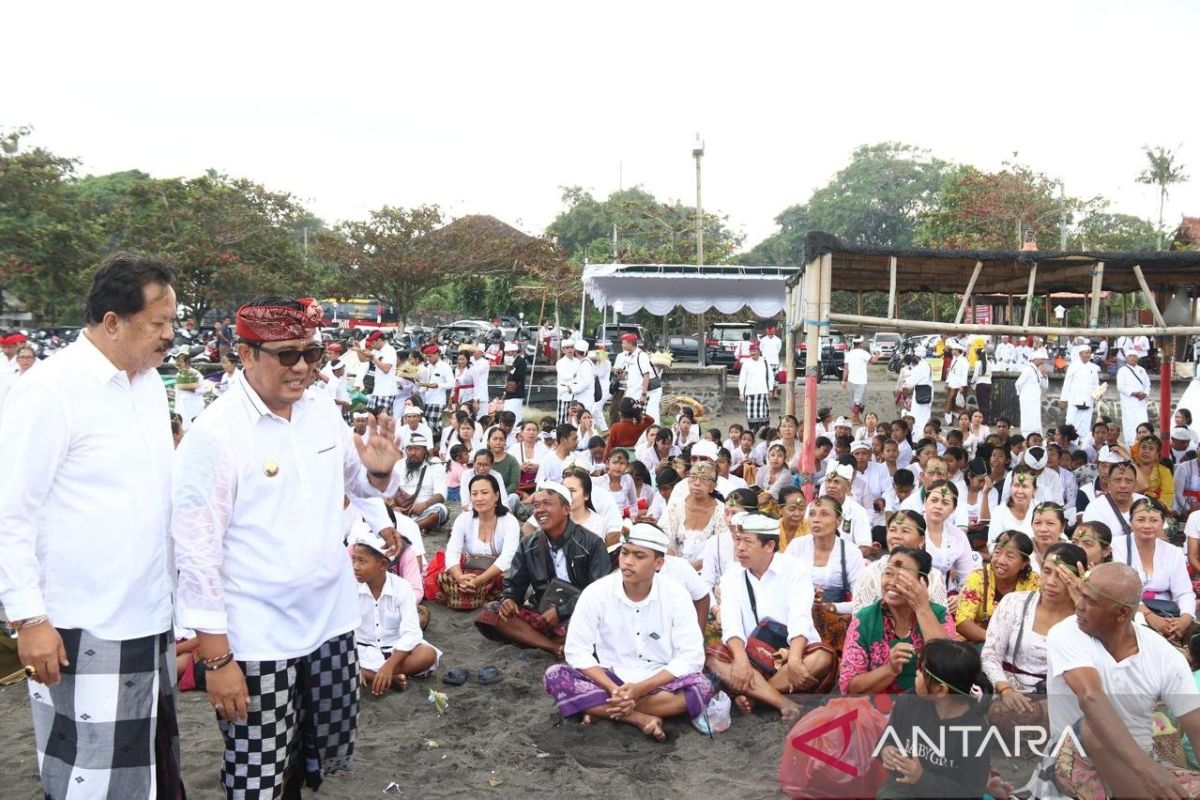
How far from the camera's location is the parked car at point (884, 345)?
2986 cm

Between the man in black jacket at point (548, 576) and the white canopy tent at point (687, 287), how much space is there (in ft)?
38.9

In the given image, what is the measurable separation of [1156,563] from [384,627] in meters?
4.58

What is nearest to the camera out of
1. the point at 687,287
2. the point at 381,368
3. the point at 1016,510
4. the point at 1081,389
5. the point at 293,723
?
the point at 293,723

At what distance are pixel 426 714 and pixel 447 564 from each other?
6.49ft

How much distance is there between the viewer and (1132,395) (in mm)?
12062

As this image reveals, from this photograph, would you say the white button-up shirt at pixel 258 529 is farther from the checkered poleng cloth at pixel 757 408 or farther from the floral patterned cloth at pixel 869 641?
the checkered poleng cloth at pixel 757 408

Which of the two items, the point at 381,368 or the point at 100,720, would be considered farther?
the point at 381,368

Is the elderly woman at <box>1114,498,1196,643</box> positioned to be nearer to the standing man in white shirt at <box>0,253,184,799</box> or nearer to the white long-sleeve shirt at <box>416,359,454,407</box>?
the standing man in white shirt at <box>0,253,184,799</box>

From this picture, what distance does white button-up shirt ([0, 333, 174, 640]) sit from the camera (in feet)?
8.26

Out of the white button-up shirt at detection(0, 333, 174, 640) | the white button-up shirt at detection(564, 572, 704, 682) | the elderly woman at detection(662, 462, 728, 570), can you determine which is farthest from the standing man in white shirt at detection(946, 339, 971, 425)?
the white button-up shirt at detection(0, 333, 174, 640)

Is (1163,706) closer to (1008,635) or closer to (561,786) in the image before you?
(1008,635)

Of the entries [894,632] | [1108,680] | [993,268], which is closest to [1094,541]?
[894,632]

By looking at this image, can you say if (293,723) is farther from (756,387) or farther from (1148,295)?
(756,387)

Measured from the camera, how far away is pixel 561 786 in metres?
4.20
